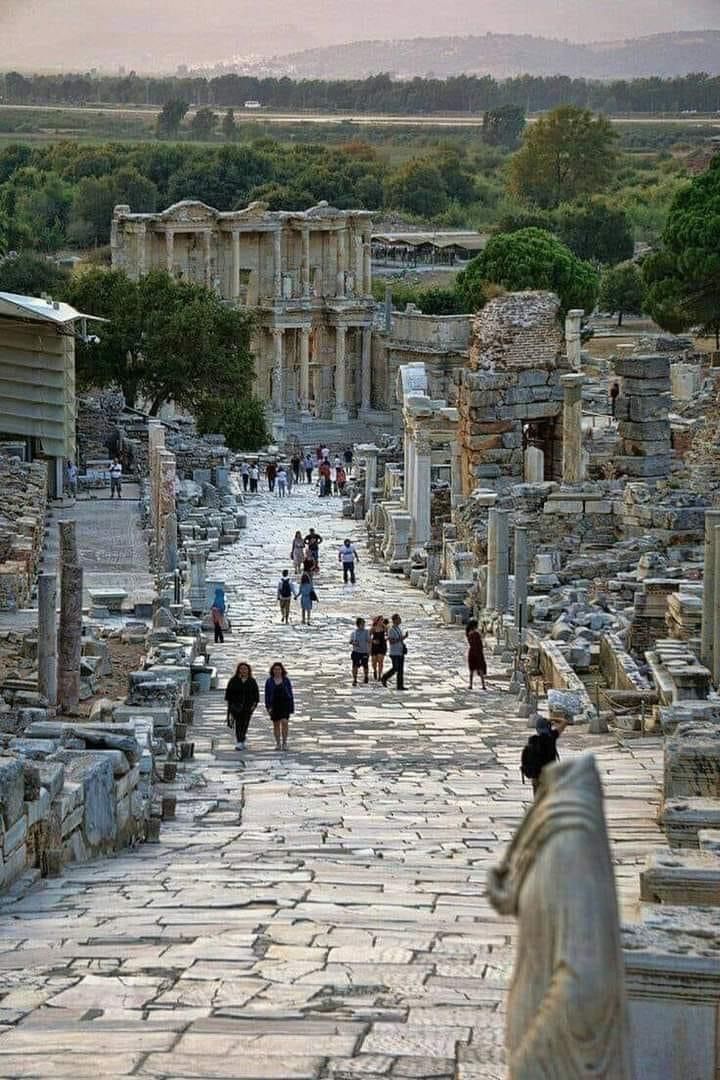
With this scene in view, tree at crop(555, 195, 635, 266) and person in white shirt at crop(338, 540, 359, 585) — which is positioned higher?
tree at crop(555, 195, 635, 266)

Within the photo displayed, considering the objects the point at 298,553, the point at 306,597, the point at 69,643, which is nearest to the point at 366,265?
the point at 298,553

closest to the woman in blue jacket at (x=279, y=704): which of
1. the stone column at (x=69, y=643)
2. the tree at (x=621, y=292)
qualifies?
the stone column at (x=69, y=643)

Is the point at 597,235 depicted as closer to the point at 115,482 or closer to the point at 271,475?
the point at 271,475

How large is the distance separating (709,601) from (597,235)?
78145 mm

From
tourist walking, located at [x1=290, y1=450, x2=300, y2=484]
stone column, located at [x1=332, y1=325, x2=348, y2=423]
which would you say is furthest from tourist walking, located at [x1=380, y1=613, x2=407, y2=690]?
stone column, located at [x1=332, y1=325, x2=348, y2=423]

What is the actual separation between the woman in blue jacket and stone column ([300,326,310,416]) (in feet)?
178

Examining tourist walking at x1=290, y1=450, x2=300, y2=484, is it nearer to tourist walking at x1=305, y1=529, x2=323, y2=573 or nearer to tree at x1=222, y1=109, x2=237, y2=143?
tourist walking at x1=305, y1=529, x2=323, y2=573

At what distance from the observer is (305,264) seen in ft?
251

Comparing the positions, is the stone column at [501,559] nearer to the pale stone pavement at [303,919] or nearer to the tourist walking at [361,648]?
the tourist walking at [361,648]

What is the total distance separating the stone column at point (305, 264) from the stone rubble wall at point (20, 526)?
33572 mm

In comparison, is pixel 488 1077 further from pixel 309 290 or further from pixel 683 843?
pixel 309 290

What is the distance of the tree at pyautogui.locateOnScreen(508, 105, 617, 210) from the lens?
12850 centimetres

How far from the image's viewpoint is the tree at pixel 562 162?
12850 centimetres

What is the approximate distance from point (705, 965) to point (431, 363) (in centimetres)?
6331
